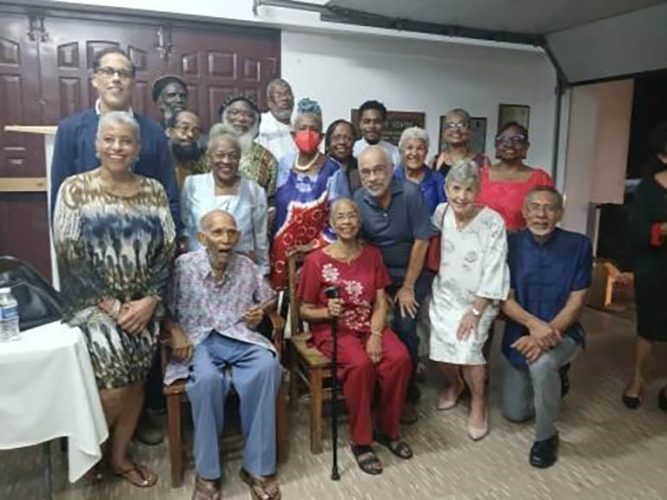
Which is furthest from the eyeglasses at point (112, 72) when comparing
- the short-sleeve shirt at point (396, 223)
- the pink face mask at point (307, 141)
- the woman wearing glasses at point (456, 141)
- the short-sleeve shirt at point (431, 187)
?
the woman wearing glasses at point (456, 141)

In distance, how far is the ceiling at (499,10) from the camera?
3.75 metres

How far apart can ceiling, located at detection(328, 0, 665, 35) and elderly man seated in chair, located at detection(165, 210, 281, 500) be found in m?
2.38

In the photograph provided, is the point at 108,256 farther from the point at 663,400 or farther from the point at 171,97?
the point at 663,400

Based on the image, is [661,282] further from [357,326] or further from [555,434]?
[357,326]

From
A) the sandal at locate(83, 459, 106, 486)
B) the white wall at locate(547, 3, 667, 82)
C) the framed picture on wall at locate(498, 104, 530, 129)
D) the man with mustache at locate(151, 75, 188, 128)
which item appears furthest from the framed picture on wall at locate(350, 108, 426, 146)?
the sandal at locate(83, 459, 106, 486)

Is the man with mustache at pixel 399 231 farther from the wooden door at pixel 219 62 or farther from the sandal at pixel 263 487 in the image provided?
the wooden door at pixel 219 62

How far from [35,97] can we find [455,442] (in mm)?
3342

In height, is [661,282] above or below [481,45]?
below

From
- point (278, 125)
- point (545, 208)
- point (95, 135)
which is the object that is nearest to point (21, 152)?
point (278, 125)

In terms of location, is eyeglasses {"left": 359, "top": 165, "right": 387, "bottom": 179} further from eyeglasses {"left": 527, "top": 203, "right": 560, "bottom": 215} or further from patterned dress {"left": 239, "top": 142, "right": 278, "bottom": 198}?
eyeglasses {"left": 527, "top": 203, "right": 560, "bottom": 215}

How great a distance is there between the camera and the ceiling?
3.75m

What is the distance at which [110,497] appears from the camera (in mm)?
2121

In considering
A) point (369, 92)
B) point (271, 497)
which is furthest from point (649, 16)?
point (271, 497)

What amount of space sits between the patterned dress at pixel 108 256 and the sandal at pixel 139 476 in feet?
1.34
